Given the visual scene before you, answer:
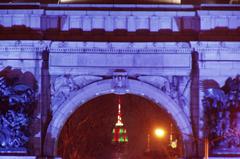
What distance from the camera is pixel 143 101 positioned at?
60.2m

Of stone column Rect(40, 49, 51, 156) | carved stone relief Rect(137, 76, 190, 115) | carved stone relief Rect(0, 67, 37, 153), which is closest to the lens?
carved stone relief Rect(0, 67, 37, 153)

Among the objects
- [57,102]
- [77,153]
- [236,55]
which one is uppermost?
[236,55]

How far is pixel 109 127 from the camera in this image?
6141 centimetres

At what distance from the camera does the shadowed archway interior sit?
52.4 metres

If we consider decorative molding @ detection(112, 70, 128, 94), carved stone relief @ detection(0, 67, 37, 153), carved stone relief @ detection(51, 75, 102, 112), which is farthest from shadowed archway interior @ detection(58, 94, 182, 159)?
decorative molding @ detection(112, 70, 128, 94)

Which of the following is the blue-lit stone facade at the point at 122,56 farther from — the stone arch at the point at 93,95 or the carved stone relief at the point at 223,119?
the carved stone relief at the point at 223,119

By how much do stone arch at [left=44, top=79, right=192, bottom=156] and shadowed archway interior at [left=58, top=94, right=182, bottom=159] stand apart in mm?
11644

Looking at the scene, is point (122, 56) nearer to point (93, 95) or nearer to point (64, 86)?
point (93, 95)

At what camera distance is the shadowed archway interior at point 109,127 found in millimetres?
52438

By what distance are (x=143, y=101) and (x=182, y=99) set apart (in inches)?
926

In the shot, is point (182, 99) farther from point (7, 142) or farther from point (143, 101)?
point (143, 101)

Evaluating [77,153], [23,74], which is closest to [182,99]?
[23,74]

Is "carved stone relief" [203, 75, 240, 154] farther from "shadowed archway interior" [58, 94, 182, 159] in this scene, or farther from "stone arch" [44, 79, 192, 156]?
"shadowed archway interior" [58, 94, 182, 159]

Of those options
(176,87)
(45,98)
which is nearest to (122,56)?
(176,87)
